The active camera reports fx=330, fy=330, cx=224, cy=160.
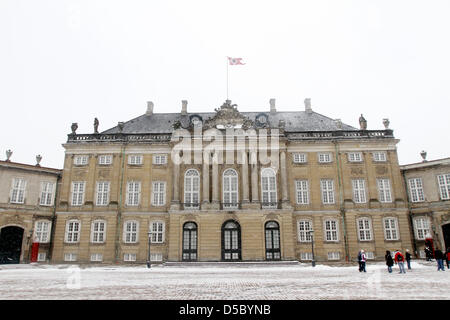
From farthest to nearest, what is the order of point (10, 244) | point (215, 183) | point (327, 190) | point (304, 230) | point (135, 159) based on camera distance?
1. point (135, 159)
2. point (327, 190)
3. point (215, 183)
4. point (304, 230)
5. point (10, 244)

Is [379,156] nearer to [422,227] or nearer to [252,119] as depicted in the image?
[422,227]

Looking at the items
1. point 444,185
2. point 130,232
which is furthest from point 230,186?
point 444,185

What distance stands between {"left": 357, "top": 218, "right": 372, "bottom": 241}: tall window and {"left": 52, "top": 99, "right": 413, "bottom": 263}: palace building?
4.0 inches

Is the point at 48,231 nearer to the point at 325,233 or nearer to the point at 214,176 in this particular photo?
the point at 214,176

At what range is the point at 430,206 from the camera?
33062 mm

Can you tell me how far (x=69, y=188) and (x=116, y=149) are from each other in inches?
250

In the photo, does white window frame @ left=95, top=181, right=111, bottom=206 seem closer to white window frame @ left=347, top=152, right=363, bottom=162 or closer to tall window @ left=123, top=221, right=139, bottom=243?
tall window @ left=123, top=221, right=139, bottom=243

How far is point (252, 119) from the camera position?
40281 millimetres

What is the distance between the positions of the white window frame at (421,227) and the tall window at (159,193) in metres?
25.8

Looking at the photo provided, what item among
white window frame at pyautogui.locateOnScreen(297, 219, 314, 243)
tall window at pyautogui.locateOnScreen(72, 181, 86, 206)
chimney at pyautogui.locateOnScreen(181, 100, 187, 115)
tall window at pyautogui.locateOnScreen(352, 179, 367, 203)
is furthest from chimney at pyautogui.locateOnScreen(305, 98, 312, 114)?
tall window at pyautogui.locateOnScreen(72, 181, 86, 206)

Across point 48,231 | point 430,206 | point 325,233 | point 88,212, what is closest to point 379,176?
point 430,206

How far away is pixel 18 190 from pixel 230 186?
70.1ft
